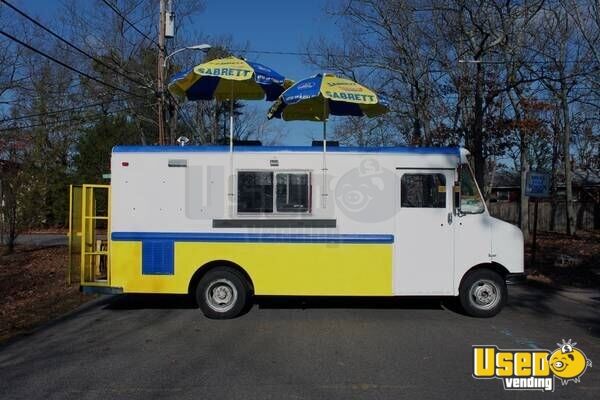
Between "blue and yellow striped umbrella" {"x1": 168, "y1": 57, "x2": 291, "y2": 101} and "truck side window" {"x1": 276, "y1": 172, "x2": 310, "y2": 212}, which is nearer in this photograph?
"truck side window" {"x1": 276, "y1": 172, "x2": 310, "y2": 212}

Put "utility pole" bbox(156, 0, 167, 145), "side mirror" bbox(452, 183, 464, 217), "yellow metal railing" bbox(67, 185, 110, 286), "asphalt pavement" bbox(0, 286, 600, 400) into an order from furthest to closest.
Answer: "utility pole" bbox(156, 0, 167, 145) → "yellow metal railing" bbox(67, 185, 110, 286) → "side mirror" bbox(452, 183, 464, 217) → "asphalt pavement" bbox(0, 286, 600, 400)

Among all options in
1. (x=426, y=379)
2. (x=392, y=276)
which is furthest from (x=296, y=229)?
(x=426, y=379)

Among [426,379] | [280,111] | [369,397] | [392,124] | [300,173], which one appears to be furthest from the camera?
[392,124]

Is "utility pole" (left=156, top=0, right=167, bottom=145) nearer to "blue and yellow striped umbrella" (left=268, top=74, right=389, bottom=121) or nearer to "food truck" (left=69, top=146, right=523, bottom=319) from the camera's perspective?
"blue and yellow striped umbrella" (left=268, top=74, right=389, bottom=121)

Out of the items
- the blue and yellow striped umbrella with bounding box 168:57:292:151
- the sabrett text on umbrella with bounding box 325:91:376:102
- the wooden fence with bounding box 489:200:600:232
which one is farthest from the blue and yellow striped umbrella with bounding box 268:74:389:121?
the wooden fence with bounding box 489:200:600:232

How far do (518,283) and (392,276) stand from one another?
6046 millimetres

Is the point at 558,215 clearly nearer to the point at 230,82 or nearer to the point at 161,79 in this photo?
the point at 161,79

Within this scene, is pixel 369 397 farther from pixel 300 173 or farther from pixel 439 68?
pixel 439 68

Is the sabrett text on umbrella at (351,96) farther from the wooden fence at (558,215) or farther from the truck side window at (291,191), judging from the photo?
the wooden fence at (558,215)

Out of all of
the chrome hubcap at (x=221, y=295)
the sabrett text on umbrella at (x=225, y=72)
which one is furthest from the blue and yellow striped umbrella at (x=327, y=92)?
the chrome hubcap at (x=221, y=295)

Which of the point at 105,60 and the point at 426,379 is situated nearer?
the point at 426,379

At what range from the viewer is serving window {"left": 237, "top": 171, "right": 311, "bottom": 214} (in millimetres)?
8805

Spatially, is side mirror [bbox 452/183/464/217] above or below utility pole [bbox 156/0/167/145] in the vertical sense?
below

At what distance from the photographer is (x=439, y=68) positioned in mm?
23172
